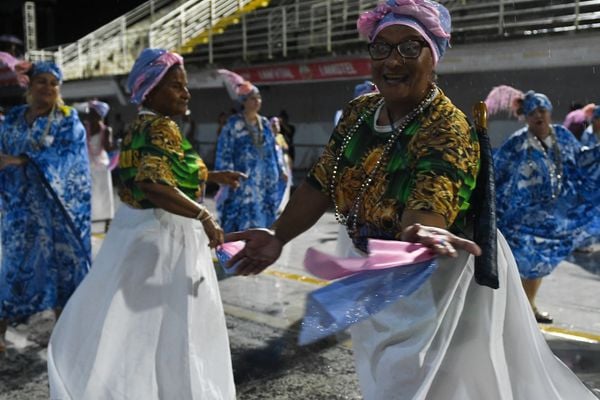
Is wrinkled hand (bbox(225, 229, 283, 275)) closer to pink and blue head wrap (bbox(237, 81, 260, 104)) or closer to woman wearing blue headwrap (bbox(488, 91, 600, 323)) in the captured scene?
woman wearing blue headwrap (bbox(488, 91, 600, 323))

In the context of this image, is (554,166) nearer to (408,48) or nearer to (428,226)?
(408,48)

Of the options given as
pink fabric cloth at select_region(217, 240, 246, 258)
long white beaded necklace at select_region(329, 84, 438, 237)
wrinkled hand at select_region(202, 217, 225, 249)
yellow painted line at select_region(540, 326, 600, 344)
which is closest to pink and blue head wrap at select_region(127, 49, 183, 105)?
wrinkled hand at select_region(202, 217, 225, 249)

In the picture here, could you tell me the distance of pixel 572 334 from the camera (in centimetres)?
454

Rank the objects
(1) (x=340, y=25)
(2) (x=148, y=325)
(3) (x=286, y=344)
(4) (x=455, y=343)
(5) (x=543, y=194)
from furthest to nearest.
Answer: (1) (x=340, y=25)
(5) (x=543, y=194)
(3) (x=286, y=344)
(2) (x=148, y=325)
(4) (x=455, y=343)

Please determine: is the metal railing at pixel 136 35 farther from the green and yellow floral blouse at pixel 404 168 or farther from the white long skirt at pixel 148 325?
the green and yellow floral blouse at pixel 404 168

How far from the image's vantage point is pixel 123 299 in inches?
124

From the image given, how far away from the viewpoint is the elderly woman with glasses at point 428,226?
2.01 metres

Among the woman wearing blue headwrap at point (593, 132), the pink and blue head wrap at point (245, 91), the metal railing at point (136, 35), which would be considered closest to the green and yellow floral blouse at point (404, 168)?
the woman wearing blue headwrap at point (593, 132)

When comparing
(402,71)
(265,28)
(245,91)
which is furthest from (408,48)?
(265,28)

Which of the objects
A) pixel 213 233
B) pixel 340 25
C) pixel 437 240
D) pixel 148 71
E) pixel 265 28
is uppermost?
pixel 265 28

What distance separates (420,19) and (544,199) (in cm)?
294

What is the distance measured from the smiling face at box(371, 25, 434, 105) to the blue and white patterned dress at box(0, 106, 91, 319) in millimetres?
2937

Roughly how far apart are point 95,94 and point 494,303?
1924 centimetres

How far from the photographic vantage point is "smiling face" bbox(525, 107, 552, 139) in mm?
4772
